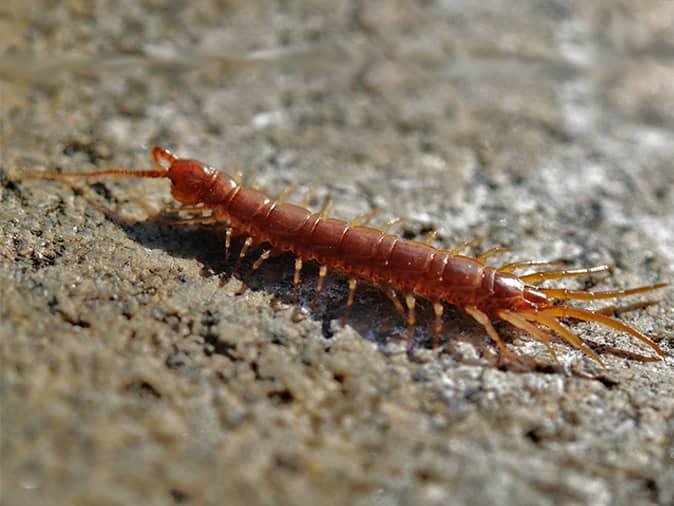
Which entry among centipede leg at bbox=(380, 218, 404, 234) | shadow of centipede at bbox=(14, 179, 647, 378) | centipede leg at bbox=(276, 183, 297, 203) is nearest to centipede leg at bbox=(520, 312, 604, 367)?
shadow of centipede at bbox=(14, 179, 647, 378)

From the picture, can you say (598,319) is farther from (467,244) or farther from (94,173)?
(94,173)

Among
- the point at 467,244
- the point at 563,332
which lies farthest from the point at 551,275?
the point at 467,244

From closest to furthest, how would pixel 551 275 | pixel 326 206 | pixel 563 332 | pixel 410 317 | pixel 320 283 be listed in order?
pixel 563 332
pixel 410 317
pixel 320 283
pixel 551 275
pixel 326 206

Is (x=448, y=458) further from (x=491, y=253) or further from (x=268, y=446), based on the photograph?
(x=491, y=253)

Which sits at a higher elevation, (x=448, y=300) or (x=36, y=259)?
(x=448, y=300)

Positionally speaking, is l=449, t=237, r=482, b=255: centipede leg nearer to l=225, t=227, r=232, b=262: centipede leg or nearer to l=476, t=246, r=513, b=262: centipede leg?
l=476, t=246, r=513, b=262: centipede leg

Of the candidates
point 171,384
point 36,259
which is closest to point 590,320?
point 171,384

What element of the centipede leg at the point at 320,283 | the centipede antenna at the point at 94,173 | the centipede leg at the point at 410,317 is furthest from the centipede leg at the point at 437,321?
the centipede antenna at the point at 94,173
